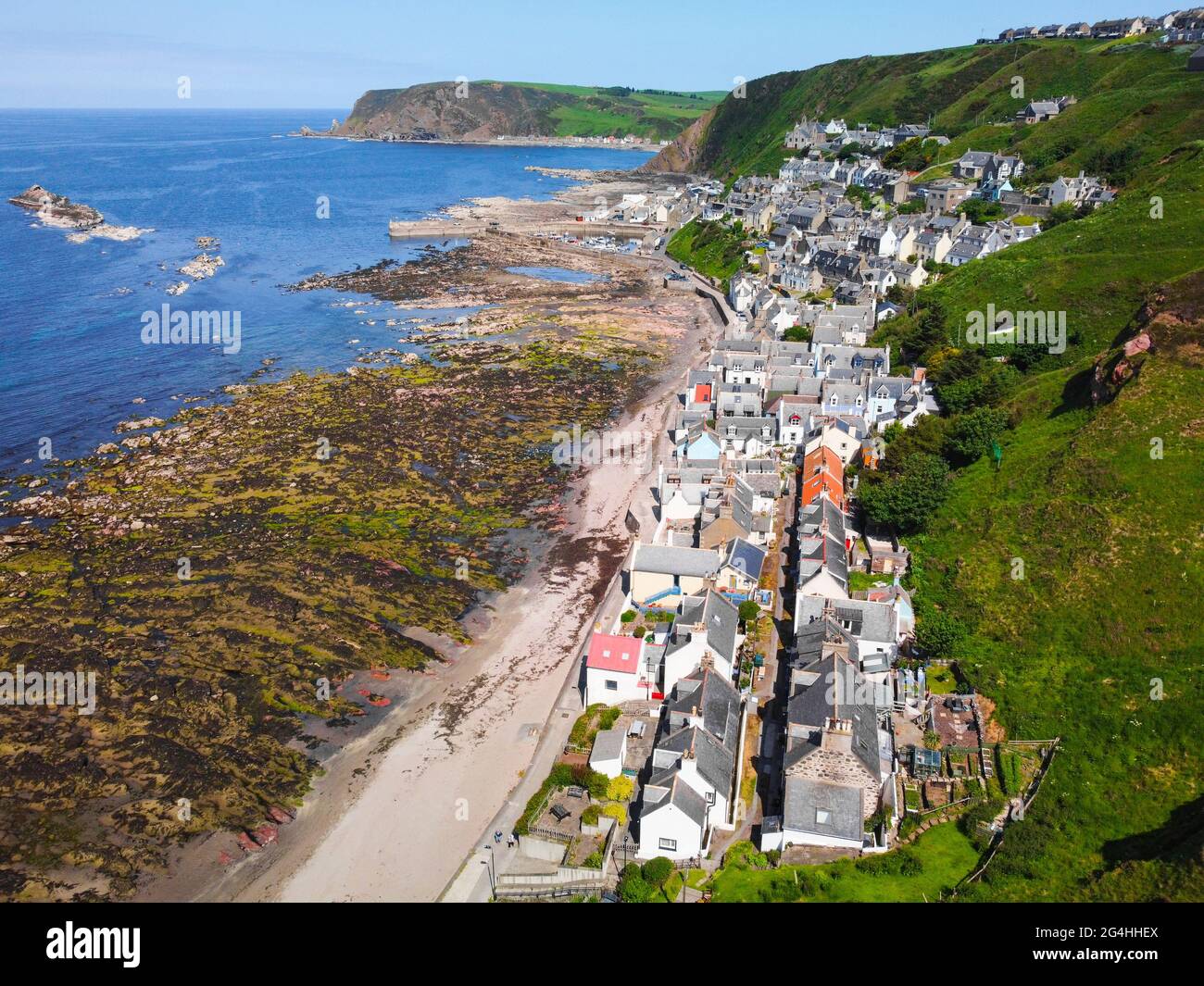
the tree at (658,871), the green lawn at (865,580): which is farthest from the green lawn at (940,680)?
the tree at (658,871)

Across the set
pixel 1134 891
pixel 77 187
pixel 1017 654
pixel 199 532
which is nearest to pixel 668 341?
pixel 199 532

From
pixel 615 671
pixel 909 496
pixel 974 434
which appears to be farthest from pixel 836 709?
pixel 974 434

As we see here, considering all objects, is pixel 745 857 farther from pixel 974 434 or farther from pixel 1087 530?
pixel 974 434

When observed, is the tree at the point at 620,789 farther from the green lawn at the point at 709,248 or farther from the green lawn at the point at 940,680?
A: the green lawn at the point at 709,248

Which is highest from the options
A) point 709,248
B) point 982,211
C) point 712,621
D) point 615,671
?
point 709,248

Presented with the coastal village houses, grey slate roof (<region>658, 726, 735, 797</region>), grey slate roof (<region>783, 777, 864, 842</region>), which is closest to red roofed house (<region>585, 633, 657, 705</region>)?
the coastal village houses

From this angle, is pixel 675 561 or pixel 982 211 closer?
pixel 675 561

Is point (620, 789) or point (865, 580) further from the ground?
point (865, 580)
